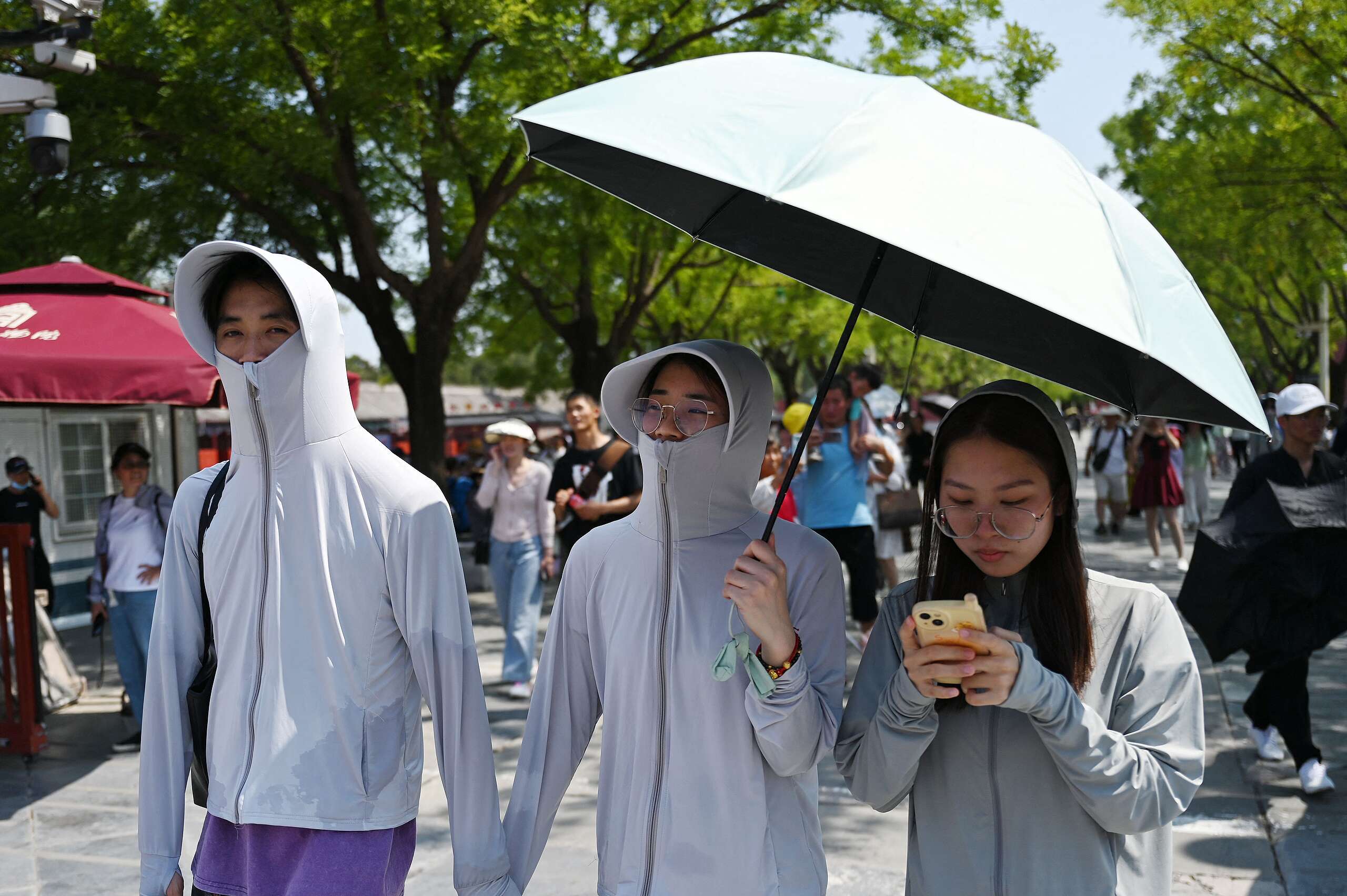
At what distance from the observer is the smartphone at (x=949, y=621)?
1887 millimetres

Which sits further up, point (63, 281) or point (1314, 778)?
point (63, 281)

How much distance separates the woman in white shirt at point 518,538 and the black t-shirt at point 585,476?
18 centimetres

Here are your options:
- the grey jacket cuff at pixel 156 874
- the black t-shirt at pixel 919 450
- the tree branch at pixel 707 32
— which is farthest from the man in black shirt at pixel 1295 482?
the black t-shirt at pixel 919 450

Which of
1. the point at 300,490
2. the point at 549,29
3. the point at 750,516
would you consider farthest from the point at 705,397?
the point at 549,29

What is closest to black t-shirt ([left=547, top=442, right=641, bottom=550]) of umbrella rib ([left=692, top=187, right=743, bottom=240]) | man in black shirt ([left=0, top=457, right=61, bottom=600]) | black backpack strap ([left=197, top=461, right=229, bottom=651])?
man in black shirt ([left=0, top=457, right=61, bottom=600])

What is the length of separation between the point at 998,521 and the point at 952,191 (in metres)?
0.63

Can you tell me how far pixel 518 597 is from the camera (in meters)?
7.89

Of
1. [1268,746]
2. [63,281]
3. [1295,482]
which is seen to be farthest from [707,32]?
[1268,746]

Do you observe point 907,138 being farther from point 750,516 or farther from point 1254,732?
point 1254,732

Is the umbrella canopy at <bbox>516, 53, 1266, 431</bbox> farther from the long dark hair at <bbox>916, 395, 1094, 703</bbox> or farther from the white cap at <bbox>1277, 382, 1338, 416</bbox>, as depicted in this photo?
the white cap at <bbox>1277, 382, 1338, 416</bbox>

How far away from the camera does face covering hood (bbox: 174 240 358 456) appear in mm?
2506

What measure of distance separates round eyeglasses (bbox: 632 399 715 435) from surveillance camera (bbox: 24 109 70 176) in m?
6.02

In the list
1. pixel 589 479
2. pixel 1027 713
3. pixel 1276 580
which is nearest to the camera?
pixel 1027 713

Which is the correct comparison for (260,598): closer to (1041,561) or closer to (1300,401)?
(1041,561)
